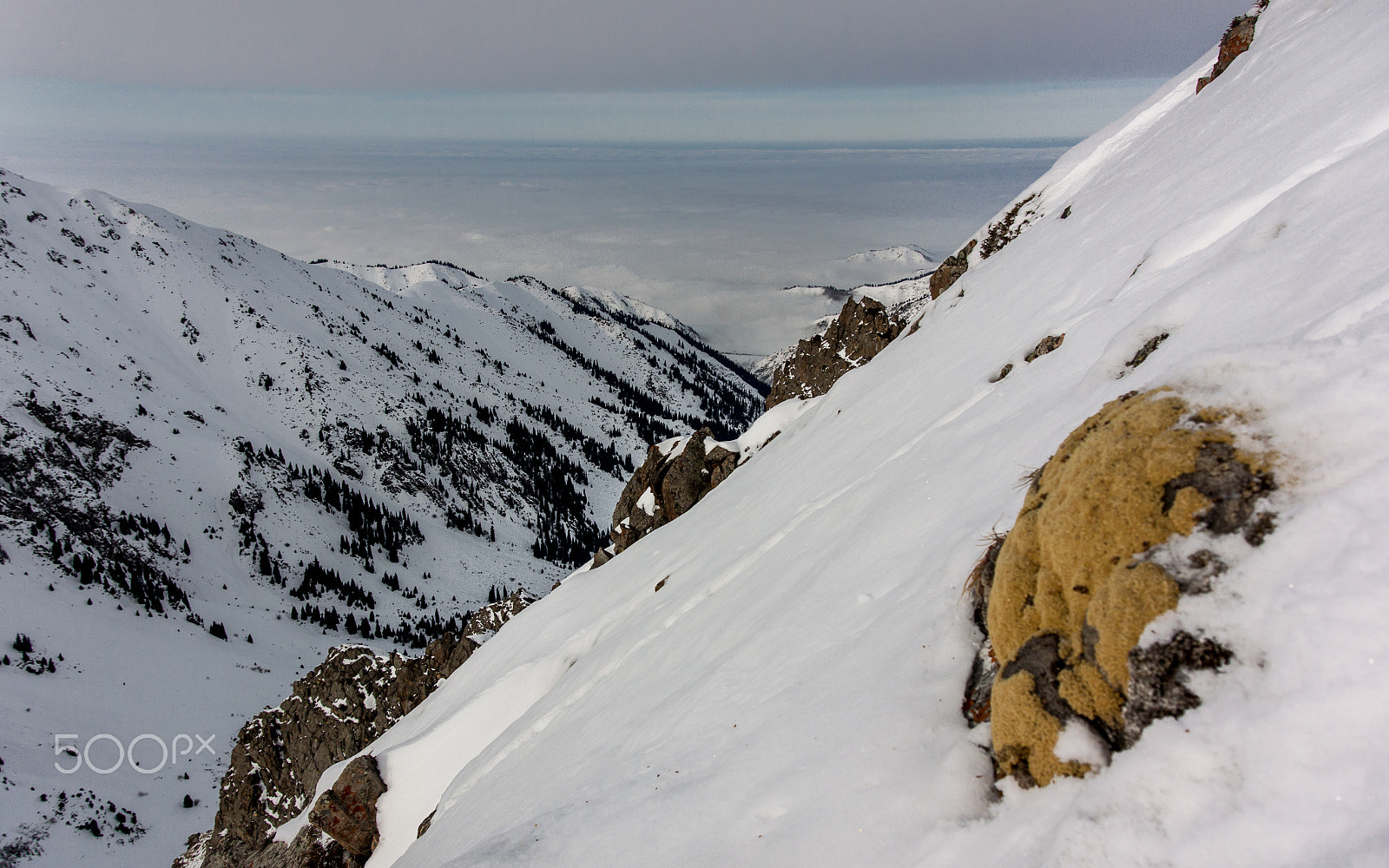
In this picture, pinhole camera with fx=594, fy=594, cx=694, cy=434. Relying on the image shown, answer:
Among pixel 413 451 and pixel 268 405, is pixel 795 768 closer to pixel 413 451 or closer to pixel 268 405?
pixel 413 451

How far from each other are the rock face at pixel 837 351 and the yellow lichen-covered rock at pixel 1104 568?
3848 cm

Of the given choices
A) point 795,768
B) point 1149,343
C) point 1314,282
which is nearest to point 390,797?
point 795,768

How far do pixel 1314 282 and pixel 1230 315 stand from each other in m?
0.93

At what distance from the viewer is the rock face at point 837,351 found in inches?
1795

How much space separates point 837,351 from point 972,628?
4320 centimetres

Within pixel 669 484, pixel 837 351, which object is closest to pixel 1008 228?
pixel 837 351

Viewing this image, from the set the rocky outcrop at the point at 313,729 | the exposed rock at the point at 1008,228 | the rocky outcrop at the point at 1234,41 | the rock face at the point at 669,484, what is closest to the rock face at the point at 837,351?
the exposed rock at the point at 1008,228

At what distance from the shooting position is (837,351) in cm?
4828

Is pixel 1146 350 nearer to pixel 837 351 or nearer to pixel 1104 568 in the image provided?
pixel 1104 568

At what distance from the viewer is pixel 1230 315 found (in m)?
7.62

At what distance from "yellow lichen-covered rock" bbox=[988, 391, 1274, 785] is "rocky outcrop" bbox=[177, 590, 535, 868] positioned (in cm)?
4049

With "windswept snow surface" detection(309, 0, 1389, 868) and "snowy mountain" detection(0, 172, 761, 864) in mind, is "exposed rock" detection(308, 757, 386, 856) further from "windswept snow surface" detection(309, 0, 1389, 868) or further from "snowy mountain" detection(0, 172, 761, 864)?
"snowy mountain" detection(0, 172, 761, 864)

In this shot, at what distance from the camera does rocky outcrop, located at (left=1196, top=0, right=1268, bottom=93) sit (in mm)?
30000

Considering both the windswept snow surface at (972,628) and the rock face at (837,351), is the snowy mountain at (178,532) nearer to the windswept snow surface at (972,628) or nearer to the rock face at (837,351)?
the rock face at (837,351)
